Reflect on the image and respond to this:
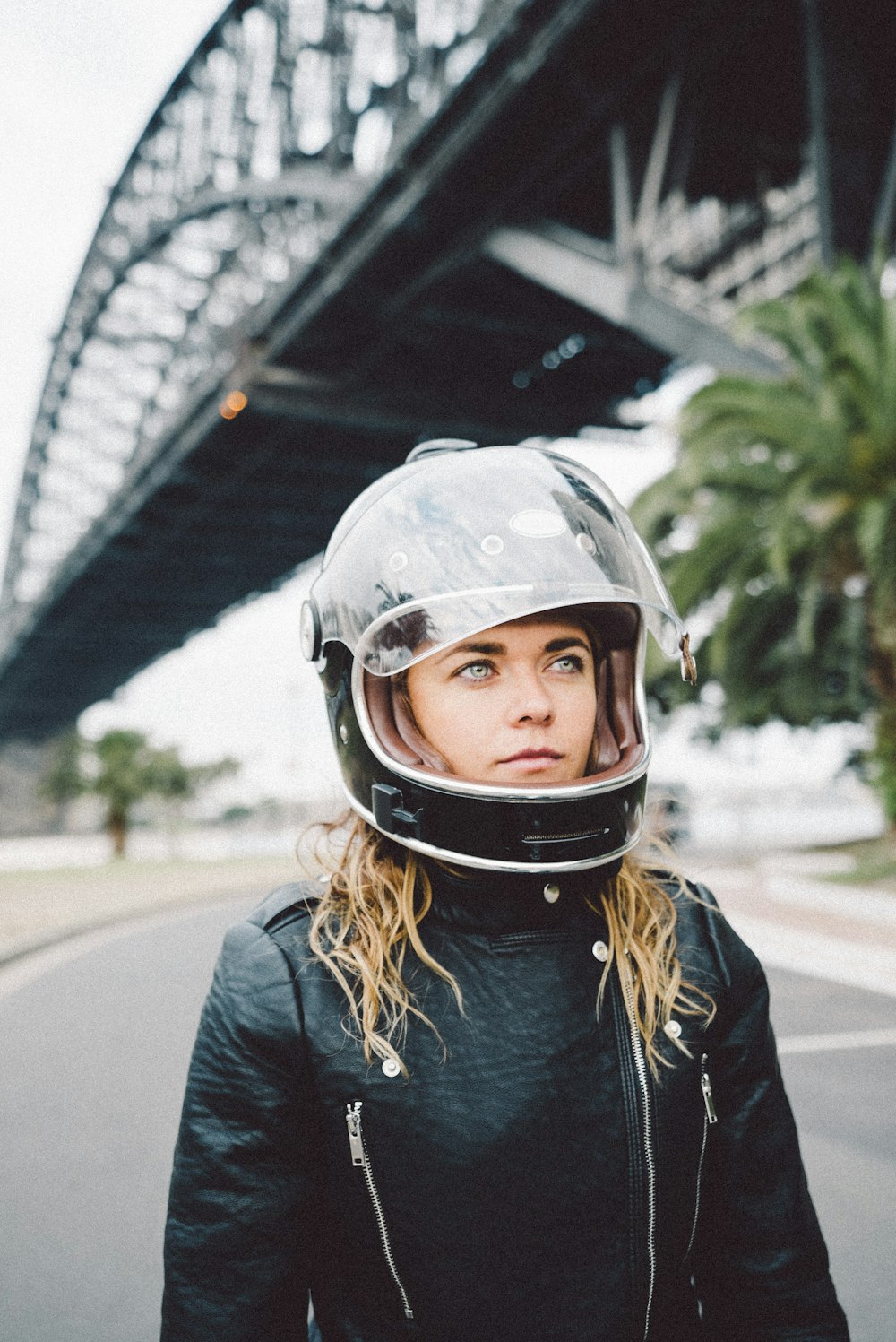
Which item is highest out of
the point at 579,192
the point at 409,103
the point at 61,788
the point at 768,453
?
the point at 409,103

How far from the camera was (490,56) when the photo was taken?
943cm

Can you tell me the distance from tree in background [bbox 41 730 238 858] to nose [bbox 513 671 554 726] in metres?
29.5

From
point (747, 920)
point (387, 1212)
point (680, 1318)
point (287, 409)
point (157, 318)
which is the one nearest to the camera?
point (387, 1212)

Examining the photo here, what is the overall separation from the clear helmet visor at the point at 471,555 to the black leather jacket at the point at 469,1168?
344mm

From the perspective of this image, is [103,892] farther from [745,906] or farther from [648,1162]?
[648,1162]

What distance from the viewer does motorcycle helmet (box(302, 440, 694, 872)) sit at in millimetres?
1248

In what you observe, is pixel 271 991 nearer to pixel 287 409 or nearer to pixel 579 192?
pixel 579 192

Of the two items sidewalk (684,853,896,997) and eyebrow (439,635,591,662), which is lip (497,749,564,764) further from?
sidewalk (684,853,896,997)

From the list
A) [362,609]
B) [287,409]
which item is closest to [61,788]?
[287,409]

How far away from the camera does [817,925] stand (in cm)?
849

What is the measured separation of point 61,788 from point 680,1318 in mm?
32749

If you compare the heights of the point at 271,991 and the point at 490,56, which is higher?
the point at 490,56

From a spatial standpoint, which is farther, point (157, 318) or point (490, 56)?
point (157, 318)

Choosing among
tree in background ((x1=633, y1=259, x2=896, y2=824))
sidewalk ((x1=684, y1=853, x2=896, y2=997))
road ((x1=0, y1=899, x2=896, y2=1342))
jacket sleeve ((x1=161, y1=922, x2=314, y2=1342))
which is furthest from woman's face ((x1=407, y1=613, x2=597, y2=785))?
tree in background ((x1=633, y1=259, x2=896, y2=824))
